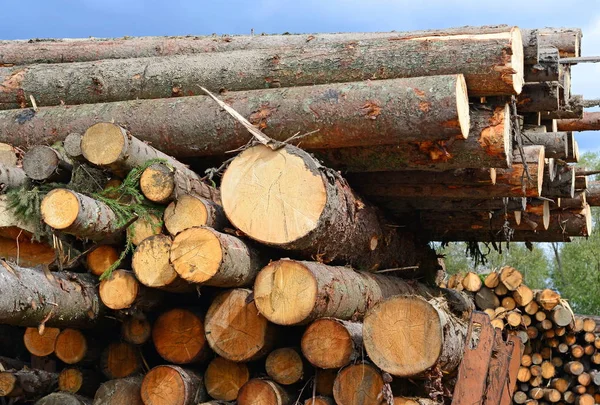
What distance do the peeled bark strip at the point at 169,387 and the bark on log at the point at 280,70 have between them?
2.42 meters

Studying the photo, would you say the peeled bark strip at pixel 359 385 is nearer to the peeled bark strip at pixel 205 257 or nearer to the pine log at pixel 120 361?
the peeled bark strip at pixel 205 257

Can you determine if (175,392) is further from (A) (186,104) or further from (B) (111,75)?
(B) (111,75)

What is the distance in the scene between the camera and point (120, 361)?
5.85 metres

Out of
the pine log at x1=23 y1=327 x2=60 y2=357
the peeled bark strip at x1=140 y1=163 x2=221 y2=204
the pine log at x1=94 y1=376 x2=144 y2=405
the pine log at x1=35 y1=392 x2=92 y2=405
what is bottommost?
the pine log at x1=35 y1=392 x2=92 y2=405

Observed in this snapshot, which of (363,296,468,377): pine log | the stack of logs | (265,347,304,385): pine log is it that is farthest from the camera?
the stack of logs

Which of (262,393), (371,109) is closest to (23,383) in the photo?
(262,393)

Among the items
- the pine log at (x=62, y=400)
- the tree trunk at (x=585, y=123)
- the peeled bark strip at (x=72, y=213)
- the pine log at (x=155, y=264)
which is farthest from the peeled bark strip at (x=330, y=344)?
the tree trunk at (x=585, y=123)

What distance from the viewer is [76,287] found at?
17.4 feet

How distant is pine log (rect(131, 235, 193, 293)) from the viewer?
202 inches

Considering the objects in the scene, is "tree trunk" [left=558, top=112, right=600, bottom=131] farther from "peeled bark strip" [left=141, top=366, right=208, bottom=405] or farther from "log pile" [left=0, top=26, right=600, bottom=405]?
"peeled bark strip" [left=141, top=366, right=208, bottom=405]

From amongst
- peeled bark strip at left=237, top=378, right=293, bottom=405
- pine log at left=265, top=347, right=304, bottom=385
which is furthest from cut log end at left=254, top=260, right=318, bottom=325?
peeled bark strip at left=237, top=378, right=293, bottom=405

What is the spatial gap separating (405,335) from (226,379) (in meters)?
1.41

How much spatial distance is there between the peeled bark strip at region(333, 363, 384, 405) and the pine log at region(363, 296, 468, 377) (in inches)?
5.0

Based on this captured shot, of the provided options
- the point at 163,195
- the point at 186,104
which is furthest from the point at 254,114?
the point at 163,195
